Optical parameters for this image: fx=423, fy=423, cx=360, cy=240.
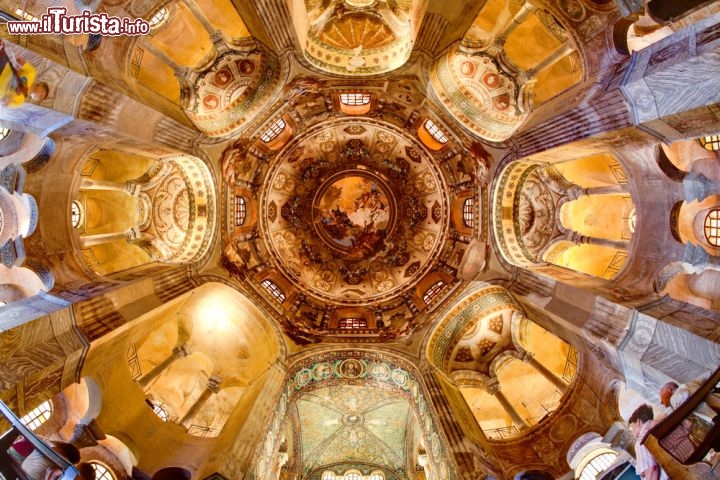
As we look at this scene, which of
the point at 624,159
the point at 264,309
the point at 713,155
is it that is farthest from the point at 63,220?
the point at 713,155

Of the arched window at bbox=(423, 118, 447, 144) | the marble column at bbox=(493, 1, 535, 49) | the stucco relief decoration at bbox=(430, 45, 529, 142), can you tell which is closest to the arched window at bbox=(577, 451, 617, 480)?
the stucco relief decoration at bbox=(430, 45, 529, 142)

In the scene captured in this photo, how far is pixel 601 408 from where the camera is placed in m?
13.8

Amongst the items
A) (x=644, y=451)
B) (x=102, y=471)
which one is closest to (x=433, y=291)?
(x=644, y=451)

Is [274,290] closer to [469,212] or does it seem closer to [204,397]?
[204,397]

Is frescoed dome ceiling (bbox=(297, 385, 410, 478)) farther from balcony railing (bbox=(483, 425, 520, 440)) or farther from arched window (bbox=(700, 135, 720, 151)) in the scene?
arched window (bbox=(700, 135, 720, 151))

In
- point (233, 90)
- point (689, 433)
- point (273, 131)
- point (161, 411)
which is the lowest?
point (161, 411)

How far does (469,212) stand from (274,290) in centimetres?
987

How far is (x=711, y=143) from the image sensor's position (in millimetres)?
11914

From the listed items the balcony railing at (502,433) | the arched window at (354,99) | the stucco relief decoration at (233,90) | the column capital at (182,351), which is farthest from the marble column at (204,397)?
the arched window at (354,99)

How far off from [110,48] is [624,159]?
634 inches

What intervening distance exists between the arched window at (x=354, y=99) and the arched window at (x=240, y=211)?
642 cm

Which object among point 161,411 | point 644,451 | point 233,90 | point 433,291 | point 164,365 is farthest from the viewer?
point 433,291

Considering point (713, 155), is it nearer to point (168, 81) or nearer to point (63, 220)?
point (168, 81)

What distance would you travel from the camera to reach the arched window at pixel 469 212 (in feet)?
62.0
